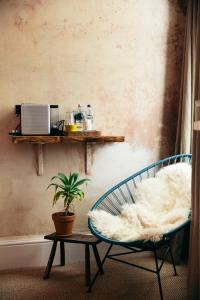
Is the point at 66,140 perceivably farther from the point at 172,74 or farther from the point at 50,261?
the point at 172,74

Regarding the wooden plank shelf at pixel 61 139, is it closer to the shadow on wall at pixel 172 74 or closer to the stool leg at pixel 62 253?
the shadow on wall at pixel 172 74

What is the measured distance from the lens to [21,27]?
10.2ft

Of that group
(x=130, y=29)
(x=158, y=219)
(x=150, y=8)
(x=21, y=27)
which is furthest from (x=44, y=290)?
(x=150, y=8)

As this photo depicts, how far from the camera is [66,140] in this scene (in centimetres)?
303

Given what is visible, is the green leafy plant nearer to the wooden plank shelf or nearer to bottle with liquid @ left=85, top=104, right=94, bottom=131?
the wooden plank shelf

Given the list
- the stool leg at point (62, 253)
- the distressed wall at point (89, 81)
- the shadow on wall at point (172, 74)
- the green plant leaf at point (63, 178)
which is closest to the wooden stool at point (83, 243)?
the stool leg at point (62, 253)

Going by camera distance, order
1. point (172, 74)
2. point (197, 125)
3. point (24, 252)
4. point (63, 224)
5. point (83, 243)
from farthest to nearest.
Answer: point (172, 74) < point (24, 252) < point (63, 224) < point (83, 243) < point (197, 125)

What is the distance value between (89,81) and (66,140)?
24.2 inches

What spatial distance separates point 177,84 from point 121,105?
0.60 m

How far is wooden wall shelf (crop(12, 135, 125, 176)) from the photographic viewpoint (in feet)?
9.73

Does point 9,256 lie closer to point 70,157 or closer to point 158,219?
point 70,157

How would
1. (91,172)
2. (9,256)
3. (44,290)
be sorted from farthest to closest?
1. (91,172)
2. (9,256)
3. (44,290)

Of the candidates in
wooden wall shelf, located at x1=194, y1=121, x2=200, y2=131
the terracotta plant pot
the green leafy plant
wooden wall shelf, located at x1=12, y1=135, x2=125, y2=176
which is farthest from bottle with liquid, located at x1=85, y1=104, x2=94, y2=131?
wooden wall shelf, located at x1=194, y1=121, x2=200, y2=131

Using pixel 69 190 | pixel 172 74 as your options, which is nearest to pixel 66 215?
pixel 69 190
